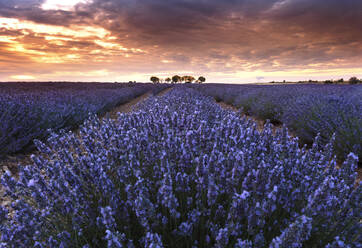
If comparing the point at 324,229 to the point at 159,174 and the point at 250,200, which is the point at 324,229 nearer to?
the point at 250,200

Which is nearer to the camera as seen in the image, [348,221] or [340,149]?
[348,221]

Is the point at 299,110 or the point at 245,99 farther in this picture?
the point at 245,99

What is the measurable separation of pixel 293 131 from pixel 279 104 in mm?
1859

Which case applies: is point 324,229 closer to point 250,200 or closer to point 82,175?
point 250,200

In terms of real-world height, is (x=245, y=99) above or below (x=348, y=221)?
above

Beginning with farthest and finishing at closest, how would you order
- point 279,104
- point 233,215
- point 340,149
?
point 279,104, point 340,149, point 233,215

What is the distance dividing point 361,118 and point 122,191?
14.1ft

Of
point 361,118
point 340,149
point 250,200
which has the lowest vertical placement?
point 340,149

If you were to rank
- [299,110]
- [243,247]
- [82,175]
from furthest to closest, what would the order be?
[299,110]
[82,175]
[243,247]

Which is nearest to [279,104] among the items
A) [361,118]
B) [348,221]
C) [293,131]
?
[293,131]

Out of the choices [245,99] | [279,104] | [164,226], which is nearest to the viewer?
[164,226]

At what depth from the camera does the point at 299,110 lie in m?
5.23

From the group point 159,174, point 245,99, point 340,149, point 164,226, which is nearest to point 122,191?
point 159,174

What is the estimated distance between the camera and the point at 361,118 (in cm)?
376
